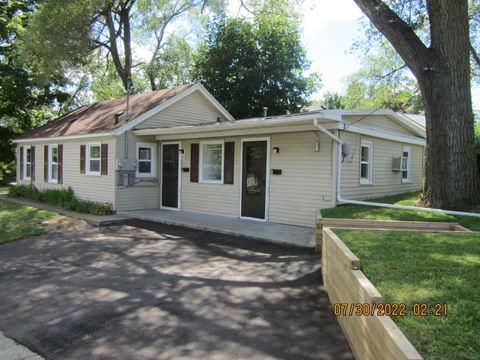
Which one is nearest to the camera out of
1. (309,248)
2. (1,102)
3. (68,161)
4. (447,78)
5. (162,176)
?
(309,248)

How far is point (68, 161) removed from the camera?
14.2 meters

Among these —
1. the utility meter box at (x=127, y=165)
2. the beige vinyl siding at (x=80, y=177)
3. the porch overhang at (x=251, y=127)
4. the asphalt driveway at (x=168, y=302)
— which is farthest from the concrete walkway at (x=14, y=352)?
the beige vinyl siding at (x=80, y=177)

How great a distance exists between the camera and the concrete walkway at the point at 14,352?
3330 millimetres

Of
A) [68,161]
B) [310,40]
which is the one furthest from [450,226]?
[310,40]

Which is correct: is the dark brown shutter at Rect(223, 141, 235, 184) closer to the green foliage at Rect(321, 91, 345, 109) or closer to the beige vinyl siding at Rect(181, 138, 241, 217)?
the beige vinyl siding at Rect(181, 138, 241, 217)

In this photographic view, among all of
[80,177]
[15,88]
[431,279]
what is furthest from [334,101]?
[431,279]

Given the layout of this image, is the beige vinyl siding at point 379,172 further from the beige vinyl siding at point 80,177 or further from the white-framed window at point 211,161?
the beige vinyl siding at point 80,177

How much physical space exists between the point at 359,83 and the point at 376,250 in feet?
64.5

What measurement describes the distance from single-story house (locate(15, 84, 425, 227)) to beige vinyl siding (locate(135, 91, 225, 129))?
4cm

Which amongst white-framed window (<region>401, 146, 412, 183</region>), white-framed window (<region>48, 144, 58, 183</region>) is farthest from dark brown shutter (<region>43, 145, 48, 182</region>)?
white-framed window (<region>401, 146, 412, 183</region>)

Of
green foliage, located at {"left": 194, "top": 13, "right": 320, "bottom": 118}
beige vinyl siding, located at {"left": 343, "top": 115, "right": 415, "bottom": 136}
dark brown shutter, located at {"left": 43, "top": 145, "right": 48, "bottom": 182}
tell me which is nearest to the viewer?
beige vinyl siding, located at {"left": 343, "top": 115, "right": 415, "bottom": 136}

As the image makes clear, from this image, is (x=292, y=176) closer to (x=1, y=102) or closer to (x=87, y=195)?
(x=87, y=195)

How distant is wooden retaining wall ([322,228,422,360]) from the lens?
225cm

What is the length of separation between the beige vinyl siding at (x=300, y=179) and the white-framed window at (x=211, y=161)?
2.03 m
